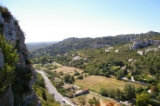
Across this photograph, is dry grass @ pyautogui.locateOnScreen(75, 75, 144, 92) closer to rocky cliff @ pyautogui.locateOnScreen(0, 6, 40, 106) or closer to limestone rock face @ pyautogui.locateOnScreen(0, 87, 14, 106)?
rocky cliff @ pyautogui.locateOnScreen(0, 6, 40, 106)

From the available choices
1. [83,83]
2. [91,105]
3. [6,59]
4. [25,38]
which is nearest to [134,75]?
[83,83]

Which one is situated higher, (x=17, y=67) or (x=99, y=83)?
(x=17, y=67)

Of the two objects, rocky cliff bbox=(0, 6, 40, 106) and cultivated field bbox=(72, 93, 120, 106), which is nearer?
rocky cliff bbox=(0, 6, 40, 106)

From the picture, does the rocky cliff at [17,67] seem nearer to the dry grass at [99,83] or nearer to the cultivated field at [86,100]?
the cultivated field at [86,100]

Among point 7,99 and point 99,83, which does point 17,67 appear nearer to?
point 7,99

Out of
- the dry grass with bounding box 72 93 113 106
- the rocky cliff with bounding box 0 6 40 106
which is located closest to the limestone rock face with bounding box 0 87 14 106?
the rocky cliff with bounding box 0 6 40 106

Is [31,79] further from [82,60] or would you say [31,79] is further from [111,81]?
[82,60]

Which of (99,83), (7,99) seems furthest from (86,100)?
(7,99)

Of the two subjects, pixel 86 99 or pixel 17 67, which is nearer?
pixel 17 67
